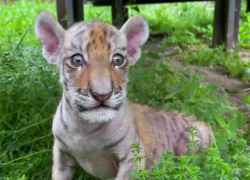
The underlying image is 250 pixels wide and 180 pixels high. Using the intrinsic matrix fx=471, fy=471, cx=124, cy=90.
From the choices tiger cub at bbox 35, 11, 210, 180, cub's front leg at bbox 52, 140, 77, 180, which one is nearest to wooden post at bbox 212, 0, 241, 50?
tiger cub at bbox 35, 11, 210, 180

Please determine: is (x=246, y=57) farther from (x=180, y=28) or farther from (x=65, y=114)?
(x=65, y=114)

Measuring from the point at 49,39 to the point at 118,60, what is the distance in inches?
19.8

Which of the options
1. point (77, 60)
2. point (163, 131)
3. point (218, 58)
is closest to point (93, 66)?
point (77, 60)

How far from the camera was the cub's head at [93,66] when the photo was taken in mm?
2377

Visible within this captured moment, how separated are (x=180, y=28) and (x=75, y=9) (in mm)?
3037

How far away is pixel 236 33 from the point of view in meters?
7.19

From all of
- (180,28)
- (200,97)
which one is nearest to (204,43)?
(180,28)

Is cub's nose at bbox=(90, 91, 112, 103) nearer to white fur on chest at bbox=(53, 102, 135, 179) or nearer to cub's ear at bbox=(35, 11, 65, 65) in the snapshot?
→ white fur on chest at bbox=(53, 102, 135, 179)

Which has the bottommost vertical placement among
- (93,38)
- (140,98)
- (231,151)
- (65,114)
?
(140,98)

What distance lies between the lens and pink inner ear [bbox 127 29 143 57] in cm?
286

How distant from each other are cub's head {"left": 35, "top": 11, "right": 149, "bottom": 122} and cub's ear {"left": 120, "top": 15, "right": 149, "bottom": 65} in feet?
0.31

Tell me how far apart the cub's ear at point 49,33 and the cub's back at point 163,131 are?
2.26 feet

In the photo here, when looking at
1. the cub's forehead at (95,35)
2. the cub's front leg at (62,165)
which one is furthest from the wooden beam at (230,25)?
the cub's forehead at (95,35)

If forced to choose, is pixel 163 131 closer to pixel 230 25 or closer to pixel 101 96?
pixel 101 96
